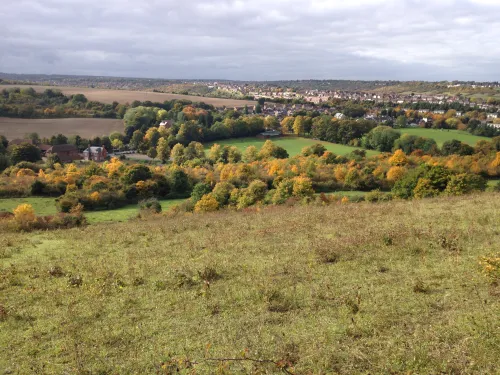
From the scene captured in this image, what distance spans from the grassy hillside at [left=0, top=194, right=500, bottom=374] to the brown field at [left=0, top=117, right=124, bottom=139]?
75.7m

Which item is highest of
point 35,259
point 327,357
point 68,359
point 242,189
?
point 327,357

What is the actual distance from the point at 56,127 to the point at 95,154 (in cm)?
1904

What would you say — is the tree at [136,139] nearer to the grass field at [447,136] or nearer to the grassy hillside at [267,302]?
the grass field at [447,136]

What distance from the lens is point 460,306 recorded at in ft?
21.0

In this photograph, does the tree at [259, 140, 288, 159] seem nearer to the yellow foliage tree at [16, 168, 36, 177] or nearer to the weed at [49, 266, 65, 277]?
the yellow foliage tree at [16, 168, 36, 177]

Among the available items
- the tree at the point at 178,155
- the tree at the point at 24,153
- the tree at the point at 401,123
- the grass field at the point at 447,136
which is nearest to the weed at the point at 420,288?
the tree at the point at 178,155

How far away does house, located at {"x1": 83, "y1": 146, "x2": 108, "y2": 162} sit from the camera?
235ft

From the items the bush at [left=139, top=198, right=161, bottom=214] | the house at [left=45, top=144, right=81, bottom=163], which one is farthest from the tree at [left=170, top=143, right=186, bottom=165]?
the bush at [left=139, top=198, right=161, bottom=214]

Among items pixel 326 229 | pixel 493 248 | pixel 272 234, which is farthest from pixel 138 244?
pixel 493 248

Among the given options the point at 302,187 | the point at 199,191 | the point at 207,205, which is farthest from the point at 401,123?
the point at 207,205

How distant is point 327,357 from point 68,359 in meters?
3.71

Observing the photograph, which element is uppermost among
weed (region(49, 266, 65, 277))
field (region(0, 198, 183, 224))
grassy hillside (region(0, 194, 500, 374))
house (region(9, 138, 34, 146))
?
grassy hillside (region(0, 194, 500, 374))

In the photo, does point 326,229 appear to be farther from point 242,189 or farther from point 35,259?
point 242,189

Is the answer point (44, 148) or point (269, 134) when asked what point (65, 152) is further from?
point (269, 134)
